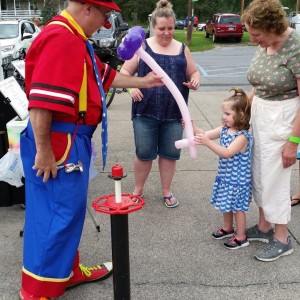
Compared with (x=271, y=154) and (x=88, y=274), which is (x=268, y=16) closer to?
(x=271, y=154)

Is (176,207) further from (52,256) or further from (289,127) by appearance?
(52,256)

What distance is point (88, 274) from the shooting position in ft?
9.32

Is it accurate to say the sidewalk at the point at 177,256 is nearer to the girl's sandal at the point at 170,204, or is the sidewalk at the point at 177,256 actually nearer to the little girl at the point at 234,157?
the girl's sandal at the point at 170,204

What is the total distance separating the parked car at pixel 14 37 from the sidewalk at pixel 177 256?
895cm

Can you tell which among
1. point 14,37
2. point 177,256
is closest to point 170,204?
point 177,256

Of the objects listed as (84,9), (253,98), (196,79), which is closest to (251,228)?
(253,98)

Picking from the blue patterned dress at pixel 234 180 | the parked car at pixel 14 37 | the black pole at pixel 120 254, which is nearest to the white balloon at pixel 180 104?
the blue patterned dress at pixel 234 180

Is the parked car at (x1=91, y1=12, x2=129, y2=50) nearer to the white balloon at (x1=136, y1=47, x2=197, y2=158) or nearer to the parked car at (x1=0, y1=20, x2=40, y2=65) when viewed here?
the parked car at (x1=0, y1=20, x2=40, y2=65)

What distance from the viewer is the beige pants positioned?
2859 millimetres

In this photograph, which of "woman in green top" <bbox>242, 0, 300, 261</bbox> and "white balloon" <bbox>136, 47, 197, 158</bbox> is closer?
"white balloon" <bbox>136, 47, 197, 158</bbox>

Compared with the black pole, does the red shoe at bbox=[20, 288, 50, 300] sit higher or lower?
lower

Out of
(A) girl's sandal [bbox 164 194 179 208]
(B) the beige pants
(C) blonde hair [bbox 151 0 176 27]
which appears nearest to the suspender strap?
(B) the beige pants

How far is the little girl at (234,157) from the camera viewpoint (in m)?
2.98

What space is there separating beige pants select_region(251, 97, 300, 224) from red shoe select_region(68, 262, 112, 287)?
1.18 meters
